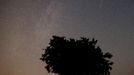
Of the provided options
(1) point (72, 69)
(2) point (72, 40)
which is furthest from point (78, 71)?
(2) point (72, 40)

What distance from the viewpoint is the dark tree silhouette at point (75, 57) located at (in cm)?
7519

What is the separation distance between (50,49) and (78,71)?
264 inches

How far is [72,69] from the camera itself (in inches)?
2965

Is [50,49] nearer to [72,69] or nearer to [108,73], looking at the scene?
[72,69]

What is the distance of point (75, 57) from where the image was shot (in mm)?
75000

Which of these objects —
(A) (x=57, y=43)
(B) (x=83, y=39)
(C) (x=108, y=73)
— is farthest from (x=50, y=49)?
(C) (x=108, y=73)

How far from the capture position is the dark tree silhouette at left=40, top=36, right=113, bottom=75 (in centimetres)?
7519

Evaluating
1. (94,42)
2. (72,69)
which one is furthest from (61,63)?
(94,42)

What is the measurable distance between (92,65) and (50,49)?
8343mm

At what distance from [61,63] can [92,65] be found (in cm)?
574

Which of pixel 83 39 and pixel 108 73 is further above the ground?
pixel 83 39

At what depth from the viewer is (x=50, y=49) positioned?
77.0m

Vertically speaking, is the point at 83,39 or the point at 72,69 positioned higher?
the point at 83,39

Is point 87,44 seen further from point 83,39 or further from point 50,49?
point 50,49
